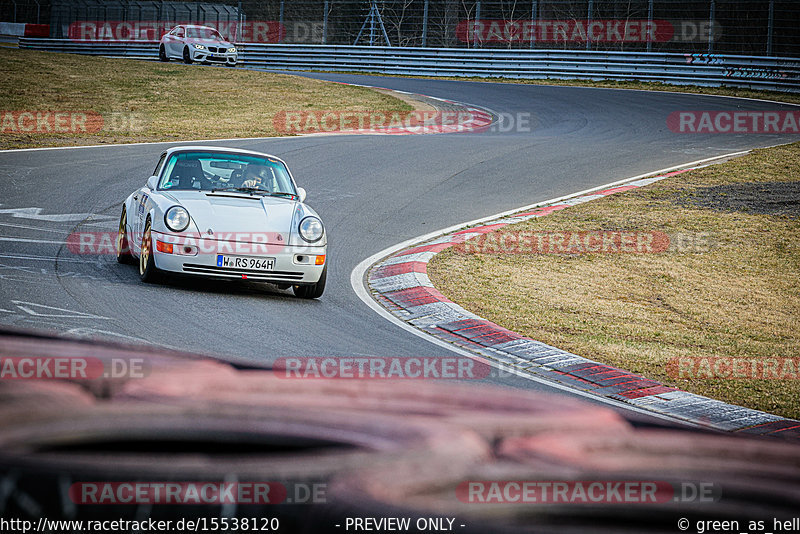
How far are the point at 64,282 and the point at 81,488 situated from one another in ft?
21.6

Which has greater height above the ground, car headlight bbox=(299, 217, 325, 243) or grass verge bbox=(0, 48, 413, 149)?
grass verge bbox=(0, 48, 413, 149)

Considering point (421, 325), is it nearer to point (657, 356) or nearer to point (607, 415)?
point (657, 356)

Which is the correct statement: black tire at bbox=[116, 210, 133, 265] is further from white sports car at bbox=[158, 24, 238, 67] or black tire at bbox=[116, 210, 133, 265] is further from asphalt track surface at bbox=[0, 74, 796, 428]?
white sports car at bbox=[158, 24, 238, 67]

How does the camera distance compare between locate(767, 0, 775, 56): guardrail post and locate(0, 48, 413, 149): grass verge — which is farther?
locate(767, 0, 775, 56): guardrail post

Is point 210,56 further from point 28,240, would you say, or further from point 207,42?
point 28,240

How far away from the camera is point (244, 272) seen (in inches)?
304

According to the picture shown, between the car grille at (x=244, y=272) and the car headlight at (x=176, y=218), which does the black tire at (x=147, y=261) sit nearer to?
the car headlight at (x=176, y=218)

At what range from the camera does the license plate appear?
25.1 feet

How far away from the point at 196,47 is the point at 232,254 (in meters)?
27.2

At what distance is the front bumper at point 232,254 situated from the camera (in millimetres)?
7617

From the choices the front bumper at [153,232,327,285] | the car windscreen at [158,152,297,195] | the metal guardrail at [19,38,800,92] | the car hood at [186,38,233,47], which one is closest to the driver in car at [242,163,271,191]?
the car windscreen at [158,152,297,195]

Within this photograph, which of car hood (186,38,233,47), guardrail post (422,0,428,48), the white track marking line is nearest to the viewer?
the white track marking line

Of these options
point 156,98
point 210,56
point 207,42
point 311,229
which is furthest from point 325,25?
point 311,229

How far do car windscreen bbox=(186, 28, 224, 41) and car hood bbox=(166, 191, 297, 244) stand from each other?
88.3 ft
